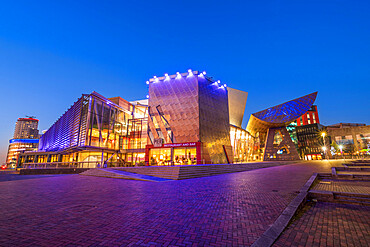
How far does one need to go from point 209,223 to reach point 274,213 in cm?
194

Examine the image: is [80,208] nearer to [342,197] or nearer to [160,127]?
[342,197]

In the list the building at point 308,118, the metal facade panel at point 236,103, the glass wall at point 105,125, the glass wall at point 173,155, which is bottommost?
the glass wall at point 173,155

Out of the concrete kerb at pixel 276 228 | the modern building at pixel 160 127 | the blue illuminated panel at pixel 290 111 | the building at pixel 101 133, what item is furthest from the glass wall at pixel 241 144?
the concrete kerb at pixel 276 228

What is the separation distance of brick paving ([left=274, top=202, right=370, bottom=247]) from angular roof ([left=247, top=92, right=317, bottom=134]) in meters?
46.4

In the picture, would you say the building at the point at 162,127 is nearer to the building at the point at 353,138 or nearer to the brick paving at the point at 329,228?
the brick paving at the point at 329,228

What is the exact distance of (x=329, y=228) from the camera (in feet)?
12.7

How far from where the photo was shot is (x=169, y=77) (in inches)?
1395

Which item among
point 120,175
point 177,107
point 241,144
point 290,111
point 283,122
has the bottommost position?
point 120,175

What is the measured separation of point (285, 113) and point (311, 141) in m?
54.1

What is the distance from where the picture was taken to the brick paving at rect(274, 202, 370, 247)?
3.24 meters

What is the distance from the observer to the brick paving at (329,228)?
3.24 meters

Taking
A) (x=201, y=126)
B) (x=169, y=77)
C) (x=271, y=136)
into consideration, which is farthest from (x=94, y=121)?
(x=271, y=136)

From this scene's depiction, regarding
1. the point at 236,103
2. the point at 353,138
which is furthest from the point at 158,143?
the point at 353,138

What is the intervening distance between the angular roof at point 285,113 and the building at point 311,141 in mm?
46969
